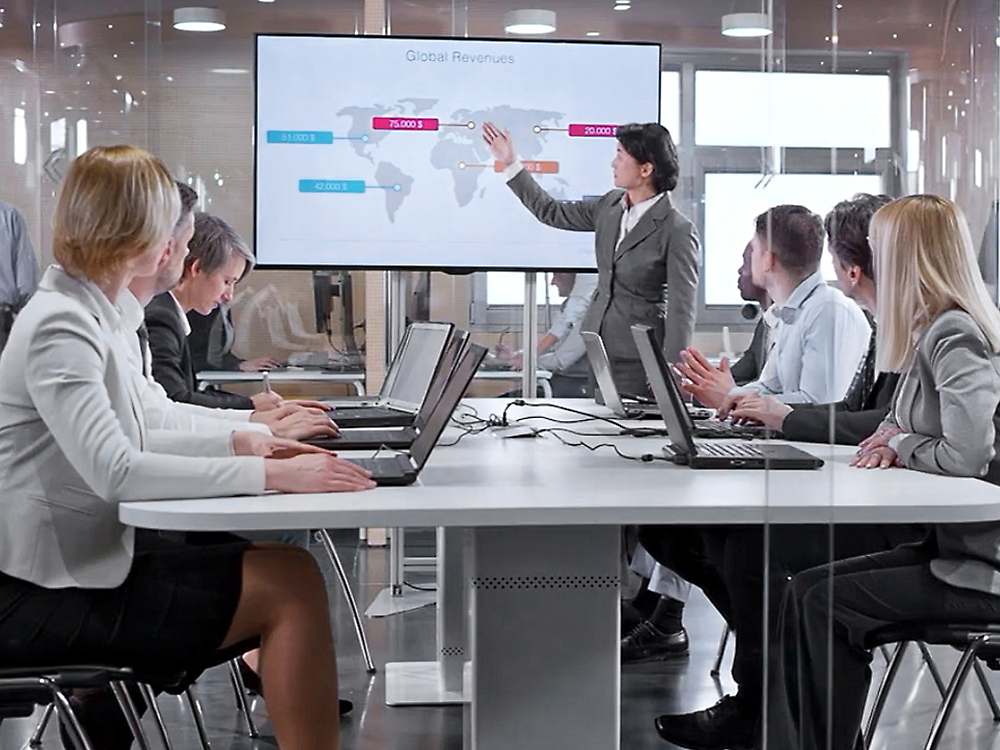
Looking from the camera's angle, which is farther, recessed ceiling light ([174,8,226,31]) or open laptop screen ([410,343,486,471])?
recessed ceiling light ([174,8,226,31])

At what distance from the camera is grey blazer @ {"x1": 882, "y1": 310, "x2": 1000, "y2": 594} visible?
2020 millimetres

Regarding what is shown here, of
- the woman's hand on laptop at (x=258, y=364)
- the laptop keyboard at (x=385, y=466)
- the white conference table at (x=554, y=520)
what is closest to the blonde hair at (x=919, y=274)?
the white conference table at (x=554, y=520)

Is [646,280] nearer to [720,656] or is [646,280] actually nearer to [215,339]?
[720,656]

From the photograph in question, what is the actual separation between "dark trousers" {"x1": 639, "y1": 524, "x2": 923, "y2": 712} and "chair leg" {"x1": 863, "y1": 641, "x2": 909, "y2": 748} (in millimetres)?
174

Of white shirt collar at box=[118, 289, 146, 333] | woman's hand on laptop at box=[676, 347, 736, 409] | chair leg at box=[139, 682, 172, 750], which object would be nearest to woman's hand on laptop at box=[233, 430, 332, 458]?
white shirt collar at box=[118, 289, 146, 333]

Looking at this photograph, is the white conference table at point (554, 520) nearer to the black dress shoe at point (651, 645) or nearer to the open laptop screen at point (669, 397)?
the open laptop screen at point (669, 397)

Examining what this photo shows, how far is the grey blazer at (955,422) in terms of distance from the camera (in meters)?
2.02

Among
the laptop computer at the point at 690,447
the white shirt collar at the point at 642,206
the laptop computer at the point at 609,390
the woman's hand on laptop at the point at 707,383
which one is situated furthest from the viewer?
the white shirt collar at the point at 642,206

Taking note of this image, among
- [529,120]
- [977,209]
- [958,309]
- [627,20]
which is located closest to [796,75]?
[977,209]

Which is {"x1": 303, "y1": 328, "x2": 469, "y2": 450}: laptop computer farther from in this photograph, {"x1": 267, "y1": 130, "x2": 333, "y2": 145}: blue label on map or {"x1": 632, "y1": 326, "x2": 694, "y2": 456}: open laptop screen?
{"x1": 267, "y1": 130, "x2": 333, "y2": 145}: blue label on map

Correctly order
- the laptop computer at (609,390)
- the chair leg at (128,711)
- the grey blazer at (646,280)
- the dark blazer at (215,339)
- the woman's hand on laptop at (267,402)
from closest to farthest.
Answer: the chair leg at (128,711)
the woman's hand on laptop at (267,402)
the laptop computer at (609,390)
the grey blazer at (646,280)
the dark blazer at (215,339)

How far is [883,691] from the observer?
228cm

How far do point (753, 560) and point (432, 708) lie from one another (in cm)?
145

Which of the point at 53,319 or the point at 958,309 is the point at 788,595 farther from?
the point at 53,319
